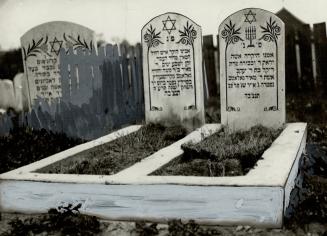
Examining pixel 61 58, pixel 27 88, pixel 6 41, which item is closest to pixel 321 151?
pixel 61 58

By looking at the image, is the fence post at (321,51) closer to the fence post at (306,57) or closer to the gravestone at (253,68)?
the fence post at (306,57)

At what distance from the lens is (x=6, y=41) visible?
16.1 m

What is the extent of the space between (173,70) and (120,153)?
5.98 ft

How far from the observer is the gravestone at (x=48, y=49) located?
777 cm

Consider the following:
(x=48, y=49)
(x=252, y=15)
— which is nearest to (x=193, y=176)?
(x=252, y=15)

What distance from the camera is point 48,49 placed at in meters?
7.90

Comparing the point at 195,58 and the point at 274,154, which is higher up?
the point at 195,58

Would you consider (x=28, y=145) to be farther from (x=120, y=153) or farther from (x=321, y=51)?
(x=321, y=51)

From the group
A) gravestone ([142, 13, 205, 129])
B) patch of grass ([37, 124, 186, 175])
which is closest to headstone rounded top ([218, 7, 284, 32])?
gravestone ([142, 13, 205, 129])

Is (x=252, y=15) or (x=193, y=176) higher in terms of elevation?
(x=252, y=15)

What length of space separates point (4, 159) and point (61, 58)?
7.08 ft

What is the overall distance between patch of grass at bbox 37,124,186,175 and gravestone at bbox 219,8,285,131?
866mm

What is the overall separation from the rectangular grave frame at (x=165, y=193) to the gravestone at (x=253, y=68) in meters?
1.62

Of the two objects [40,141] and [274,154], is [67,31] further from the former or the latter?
[274,154]
